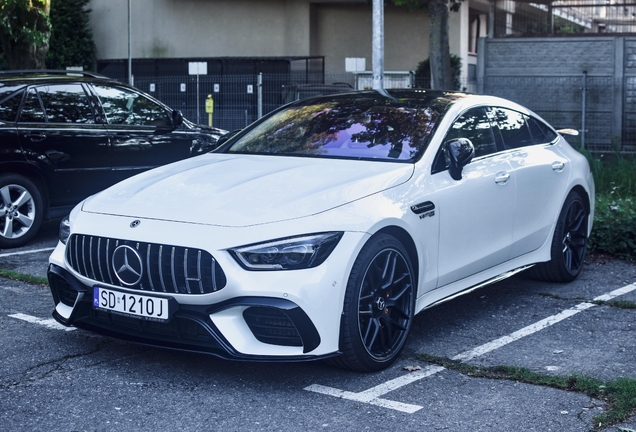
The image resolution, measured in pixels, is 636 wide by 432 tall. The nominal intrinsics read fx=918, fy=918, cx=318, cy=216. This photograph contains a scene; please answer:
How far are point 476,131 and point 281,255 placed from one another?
87.2 inches

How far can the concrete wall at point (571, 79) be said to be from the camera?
20.7 m

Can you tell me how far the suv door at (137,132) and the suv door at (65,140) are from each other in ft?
0.51

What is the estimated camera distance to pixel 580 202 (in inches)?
282

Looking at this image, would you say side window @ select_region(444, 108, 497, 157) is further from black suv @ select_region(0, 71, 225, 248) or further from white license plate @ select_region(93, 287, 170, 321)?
black suv @ select_region(0, 71, 225, 248)

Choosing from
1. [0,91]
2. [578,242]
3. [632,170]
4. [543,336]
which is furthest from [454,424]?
[632,170]

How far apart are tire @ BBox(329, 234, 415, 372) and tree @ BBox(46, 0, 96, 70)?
27060 millimetres

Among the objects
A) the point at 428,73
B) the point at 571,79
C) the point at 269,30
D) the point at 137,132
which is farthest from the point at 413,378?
the point at 269,30

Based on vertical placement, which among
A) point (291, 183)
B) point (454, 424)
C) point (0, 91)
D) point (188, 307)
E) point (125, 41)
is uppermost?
point (125, 41)

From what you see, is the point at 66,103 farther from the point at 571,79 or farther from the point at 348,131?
the point at 571,79

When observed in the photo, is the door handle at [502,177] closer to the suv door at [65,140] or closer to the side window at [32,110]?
the suv door at [65,140]


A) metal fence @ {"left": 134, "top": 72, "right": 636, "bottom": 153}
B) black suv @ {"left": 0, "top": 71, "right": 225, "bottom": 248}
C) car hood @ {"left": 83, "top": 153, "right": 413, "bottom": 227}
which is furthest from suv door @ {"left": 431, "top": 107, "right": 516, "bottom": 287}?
metal fence @ {"left": 134, "top": 72, "right": 636, "bottom": 153}

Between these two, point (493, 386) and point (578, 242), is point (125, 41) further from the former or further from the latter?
point (493, 386)

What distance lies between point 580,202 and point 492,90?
16.2m

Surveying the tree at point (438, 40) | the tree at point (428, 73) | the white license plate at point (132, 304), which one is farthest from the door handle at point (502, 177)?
the tree at point (428, 73)
